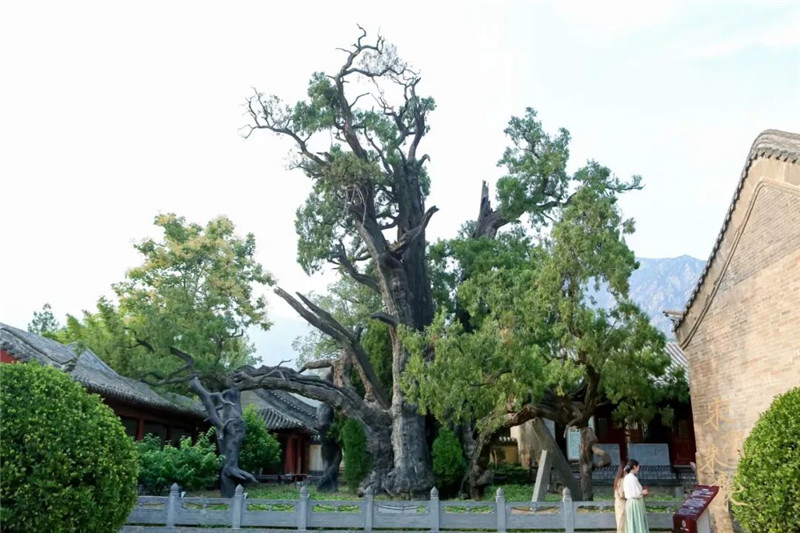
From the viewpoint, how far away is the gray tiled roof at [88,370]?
15859 mm

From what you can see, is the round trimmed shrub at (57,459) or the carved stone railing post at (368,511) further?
the carved stone railing post at (368,511)

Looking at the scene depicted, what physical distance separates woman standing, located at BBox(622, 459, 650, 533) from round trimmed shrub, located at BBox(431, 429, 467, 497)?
9911 millimetres

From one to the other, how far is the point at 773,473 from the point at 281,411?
2362 centimetres

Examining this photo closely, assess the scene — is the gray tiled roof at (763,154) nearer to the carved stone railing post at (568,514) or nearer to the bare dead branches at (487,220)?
the carved stone railing post at (568,514)

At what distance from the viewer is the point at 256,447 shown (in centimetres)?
2303

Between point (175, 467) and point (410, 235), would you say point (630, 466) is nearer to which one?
point (175, 467)

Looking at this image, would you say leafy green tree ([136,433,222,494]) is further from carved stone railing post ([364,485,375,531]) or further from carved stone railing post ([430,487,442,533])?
carved stone railing post ([430,487,442,533])

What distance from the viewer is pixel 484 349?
523 inches

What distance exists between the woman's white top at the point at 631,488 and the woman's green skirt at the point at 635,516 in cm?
7

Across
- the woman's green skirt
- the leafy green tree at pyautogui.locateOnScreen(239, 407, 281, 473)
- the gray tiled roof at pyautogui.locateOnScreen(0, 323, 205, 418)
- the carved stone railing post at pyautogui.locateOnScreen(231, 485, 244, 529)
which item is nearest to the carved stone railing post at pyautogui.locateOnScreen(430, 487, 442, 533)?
the carved stone railing post at pyautogui.locateOnScreen(231, 485, 244, 529)

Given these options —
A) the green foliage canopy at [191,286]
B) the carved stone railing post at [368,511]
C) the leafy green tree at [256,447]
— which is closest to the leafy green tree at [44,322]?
the green foliage canopy at [191,286]

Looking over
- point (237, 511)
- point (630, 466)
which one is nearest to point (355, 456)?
point (237, 511)

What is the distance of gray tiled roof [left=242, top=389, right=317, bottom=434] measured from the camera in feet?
91.0

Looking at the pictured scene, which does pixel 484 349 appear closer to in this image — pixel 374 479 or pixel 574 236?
pixel 574 236
